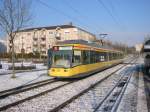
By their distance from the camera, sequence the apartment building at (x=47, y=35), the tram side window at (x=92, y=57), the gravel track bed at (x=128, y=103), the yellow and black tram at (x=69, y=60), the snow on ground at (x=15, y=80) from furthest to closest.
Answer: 1. the apartment building at (x=47, y=35)
2. the tram side window at (x=92, y=57)
3. the yellow and black tram at (x=69, y=60)
4. the snow on ground at (x=15, y=80)
5. the gravel track bed at (x=128, y=103)

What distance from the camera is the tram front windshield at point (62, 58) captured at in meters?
19.5

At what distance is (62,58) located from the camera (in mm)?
19828

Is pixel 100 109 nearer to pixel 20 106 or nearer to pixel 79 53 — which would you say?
pixel 20 106

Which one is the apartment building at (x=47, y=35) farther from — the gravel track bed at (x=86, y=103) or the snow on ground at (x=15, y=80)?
the gravel track bed at (x=86, y=103)

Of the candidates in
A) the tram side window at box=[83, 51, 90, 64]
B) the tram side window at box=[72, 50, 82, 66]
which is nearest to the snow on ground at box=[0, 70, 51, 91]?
the tram side window at box=[72, 50, 82, 66]

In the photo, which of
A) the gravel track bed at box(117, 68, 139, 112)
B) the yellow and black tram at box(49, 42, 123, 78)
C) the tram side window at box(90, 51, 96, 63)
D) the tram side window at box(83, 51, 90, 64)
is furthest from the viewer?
the tram side window at box(90, 51, 96, 63)

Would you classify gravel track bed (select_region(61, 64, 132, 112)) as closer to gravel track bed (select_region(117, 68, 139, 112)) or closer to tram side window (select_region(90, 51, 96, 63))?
gravel track bed (select_region(117, 68, 139, 112))

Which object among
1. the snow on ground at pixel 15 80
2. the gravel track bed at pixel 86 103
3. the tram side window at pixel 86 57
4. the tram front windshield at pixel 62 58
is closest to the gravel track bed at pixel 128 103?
the gravel track bed at pixel 86 103

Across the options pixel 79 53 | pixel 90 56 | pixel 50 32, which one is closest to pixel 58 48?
pixel 79 53

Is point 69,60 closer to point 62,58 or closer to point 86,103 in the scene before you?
point 62,58

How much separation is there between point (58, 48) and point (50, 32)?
8229 cm

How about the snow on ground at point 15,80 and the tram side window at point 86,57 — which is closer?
the snow on ground at point 15,80

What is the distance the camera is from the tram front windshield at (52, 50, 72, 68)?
19531 mm

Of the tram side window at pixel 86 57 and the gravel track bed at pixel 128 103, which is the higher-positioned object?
the tram side window at pixel 86 57
